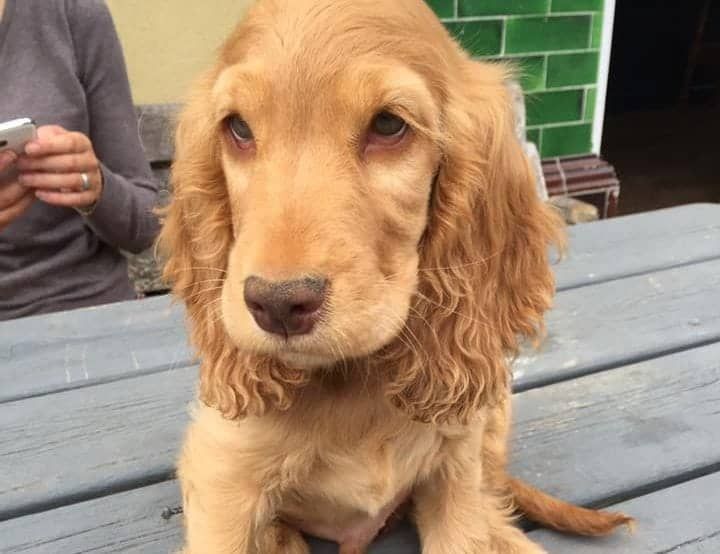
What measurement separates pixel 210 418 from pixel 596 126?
8.46 feet

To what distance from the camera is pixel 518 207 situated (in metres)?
0.97

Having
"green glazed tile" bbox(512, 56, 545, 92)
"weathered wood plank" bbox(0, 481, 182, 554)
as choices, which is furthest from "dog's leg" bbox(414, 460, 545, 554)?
"green glazed tile" bbox(512, 56, 545, 92)

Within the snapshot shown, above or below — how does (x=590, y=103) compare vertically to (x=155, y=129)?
below

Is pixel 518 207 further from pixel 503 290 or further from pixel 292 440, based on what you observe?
pixel 292 440

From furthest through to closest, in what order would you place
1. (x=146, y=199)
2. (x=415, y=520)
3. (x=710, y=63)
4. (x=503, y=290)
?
(x=710, y=63) < (x=146, y=199) < (x=415, y=520) < (x=503, y=290)

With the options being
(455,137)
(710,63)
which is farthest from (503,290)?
(710,63)

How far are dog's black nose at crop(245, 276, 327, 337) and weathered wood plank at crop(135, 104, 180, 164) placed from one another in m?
1.89

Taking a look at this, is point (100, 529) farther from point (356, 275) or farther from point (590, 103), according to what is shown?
point (590, 103)

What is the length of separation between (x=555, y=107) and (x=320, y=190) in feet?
8.25

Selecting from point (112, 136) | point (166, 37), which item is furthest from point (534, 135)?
point (112, 136)

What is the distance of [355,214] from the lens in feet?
2.59

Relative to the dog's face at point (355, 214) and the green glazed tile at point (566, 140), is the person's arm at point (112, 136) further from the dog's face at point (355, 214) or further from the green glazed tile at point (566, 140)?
the green glazed tile at point (566, 140)

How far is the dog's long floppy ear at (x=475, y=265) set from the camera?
0.89 metres

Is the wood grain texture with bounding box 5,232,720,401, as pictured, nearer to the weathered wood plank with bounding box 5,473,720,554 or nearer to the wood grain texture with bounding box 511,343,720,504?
the wood grain texture with bounding box 511,343,720,504
